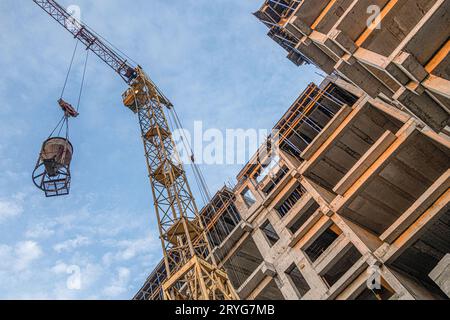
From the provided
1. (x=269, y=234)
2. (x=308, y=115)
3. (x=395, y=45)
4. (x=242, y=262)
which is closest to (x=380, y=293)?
(x=269, y=234)

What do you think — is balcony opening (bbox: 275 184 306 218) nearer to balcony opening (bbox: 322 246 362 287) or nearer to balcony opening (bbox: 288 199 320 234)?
balcony opening (bbox: 288 199 320 234)

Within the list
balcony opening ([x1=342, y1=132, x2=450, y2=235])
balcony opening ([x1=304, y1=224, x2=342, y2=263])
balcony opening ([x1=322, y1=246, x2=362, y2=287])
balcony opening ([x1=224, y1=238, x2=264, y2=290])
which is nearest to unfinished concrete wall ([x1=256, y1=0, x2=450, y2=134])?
balcony opening ([x1=342, y1=132, x2=450, y2=235])

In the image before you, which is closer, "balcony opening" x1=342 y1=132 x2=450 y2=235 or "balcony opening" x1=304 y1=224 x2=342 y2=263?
"balcony opening" x1=342 y1=132 x2=450 y2=235

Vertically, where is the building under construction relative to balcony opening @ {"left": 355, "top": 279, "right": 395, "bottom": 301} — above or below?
above

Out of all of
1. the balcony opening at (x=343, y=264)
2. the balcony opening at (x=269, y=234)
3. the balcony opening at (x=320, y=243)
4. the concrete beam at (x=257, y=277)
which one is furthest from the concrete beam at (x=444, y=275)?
the balcony opening at (x=269, y=234)

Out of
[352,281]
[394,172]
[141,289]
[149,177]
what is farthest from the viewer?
[141,289]

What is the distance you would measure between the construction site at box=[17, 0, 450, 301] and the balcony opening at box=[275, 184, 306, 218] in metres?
0.09

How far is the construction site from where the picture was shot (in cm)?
844

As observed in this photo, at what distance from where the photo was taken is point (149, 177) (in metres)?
22.2
